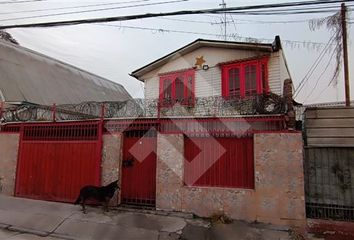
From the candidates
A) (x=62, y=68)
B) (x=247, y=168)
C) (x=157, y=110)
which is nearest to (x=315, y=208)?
(x=247, y=168)

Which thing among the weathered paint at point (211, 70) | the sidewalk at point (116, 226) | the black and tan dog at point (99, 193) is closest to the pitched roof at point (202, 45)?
the weathered paint at point (211, 70)

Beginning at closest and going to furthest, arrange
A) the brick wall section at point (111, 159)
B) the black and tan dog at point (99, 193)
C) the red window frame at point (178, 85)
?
the black and tan dog at point (99, 193) → the brick wall section at point (111, 159) → the red window frame at point (178, 85)

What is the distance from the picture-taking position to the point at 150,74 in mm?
13281

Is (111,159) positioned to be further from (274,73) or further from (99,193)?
(274,73)

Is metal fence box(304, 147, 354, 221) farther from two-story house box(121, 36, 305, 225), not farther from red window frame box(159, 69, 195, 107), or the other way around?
red window frame box(159, 69, 195, 107)

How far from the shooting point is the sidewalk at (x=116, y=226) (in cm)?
666

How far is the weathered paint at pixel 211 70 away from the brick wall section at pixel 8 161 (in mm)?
5819

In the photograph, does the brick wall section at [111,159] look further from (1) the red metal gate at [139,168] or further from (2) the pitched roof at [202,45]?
(2) the pitched roof at [202,45]

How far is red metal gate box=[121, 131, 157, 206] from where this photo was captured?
8.80 meters

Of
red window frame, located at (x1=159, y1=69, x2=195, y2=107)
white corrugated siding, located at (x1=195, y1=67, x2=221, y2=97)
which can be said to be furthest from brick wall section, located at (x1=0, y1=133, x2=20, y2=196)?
white corrugated siding, located at (x1=195, y1=67, x2=221, y2=97)

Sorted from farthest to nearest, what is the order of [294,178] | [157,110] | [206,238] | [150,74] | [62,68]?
[62,68], [150,74], [157,110], [294,178], [206,238]

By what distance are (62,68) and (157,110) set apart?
14673 millimetres

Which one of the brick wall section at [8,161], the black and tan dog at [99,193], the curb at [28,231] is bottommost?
the curb at [28,231]

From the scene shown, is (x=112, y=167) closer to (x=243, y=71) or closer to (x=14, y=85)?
(x=243, y=71)
